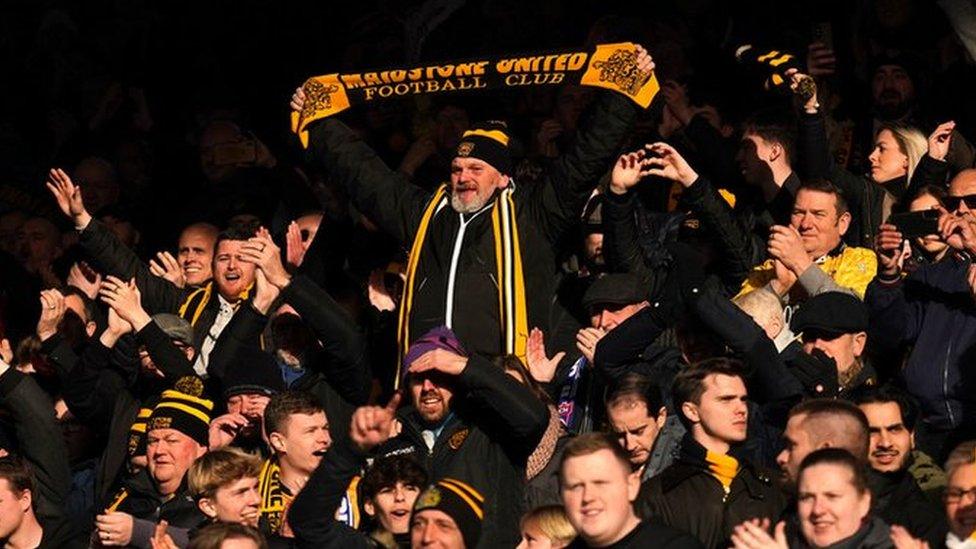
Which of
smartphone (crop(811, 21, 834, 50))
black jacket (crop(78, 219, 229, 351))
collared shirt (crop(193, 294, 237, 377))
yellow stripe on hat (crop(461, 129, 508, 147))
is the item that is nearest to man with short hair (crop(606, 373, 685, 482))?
yellow stripe on hat (crop(461, 129, 508, 147))

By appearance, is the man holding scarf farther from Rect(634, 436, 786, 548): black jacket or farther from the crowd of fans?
Rect(634, 436, 786, 548): black jacket

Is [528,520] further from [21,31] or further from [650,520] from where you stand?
[21,31]

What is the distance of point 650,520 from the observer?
11.0 meters

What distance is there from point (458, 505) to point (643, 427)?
4.67 feet

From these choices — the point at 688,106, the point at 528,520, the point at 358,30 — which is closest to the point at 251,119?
the point at 358,30

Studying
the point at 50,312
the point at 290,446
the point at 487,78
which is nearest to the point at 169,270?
the point at 50,312

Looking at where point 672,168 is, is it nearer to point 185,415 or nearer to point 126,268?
point 185,415

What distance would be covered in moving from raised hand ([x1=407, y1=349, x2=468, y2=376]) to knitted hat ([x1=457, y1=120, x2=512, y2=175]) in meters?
1.97

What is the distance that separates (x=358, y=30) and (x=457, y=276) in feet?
15.3

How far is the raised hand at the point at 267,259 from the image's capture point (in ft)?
45.2

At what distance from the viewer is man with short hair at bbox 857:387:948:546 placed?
1136cm

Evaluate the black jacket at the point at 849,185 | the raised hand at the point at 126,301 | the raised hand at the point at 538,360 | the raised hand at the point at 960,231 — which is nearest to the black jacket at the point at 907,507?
the raised hand at the point at 960,231

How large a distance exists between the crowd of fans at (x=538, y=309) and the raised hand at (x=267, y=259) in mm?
13

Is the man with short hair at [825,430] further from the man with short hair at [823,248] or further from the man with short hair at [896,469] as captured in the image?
the man with short hair at [823,248]
